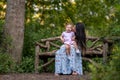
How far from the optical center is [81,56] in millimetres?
11992

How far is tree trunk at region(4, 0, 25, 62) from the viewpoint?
13.1 m

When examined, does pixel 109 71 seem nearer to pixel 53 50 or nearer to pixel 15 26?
pixel 53 50

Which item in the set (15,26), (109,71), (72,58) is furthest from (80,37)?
(109,71)

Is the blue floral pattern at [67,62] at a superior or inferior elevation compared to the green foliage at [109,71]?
inferior

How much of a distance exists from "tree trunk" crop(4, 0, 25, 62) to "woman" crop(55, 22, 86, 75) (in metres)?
1.73

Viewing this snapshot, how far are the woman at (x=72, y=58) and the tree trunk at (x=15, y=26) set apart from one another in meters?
1.73

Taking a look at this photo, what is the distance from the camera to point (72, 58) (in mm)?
11578

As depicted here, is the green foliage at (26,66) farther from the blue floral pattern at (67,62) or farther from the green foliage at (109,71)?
the green foliage at (109,71)

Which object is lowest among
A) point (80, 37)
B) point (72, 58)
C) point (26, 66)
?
point (26, 66)

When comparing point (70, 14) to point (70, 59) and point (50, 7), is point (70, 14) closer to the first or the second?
point (50, 7)

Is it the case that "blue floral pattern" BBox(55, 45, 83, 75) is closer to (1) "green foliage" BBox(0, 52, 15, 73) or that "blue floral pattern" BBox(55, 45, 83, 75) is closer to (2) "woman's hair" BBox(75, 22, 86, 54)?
(2) "woman's hair" BBox(75, 22, 86, 54)

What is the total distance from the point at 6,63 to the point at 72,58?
1.78 m

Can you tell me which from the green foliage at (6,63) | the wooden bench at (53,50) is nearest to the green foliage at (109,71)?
the wooden bench at (53,50)

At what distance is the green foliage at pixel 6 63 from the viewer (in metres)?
12.0
